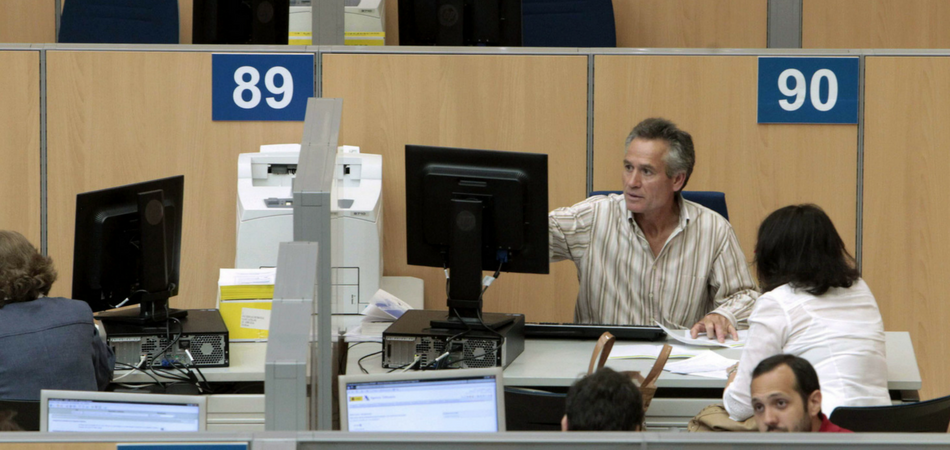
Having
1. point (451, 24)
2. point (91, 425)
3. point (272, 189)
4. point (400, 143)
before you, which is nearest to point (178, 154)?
point (272, 189)

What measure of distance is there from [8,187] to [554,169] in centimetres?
191

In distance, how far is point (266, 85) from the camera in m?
3.43

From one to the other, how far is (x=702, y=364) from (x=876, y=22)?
374 centimetres

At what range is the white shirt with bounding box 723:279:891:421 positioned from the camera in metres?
1.97

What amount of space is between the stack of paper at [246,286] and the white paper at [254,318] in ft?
0.11

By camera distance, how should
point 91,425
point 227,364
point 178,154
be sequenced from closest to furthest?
point 91,425 → point 227,364 → point 178,154

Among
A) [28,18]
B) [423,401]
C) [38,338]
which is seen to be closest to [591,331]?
[423,401]

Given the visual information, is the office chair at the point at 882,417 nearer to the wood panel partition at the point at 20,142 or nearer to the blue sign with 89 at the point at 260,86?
the blue sign with 89 at the point at 260,86

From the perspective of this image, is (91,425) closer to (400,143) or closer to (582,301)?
(582,301)

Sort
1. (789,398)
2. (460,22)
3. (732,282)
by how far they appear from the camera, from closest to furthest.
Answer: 1. (789,398)
2. (732,282)
3. (460,22)

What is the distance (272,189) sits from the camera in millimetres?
3193

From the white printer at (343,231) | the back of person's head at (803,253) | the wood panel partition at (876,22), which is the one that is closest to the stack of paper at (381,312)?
the white printer at (343,231)

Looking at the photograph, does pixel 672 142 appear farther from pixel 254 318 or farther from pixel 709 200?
pixel 254 318

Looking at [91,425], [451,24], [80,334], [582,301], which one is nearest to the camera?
[91,425]
